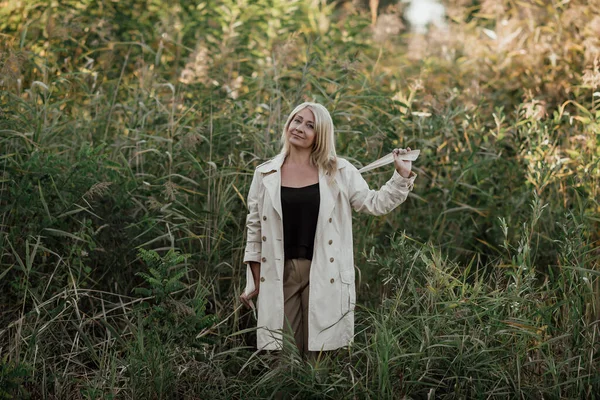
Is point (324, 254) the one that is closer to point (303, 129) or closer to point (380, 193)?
point (380, 193)

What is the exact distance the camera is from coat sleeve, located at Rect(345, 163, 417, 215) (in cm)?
379

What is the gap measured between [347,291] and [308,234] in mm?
360

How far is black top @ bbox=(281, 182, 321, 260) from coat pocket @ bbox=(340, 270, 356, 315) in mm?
207

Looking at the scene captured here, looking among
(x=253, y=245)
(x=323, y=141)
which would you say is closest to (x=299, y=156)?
(x=323, y=141)

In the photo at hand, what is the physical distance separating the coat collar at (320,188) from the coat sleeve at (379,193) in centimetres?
9

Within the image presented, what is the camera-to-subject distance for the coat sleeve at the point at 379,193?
3.79 m

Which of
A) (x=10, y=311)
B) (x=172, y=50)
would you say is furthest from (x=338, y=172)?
(x=172, y=50)

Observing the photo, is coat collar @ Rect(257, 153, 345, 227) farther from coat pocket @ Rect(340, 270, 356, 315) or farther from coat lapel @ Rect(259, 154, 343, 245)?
coat pocket @ Rect(340, 270, 356, 315)

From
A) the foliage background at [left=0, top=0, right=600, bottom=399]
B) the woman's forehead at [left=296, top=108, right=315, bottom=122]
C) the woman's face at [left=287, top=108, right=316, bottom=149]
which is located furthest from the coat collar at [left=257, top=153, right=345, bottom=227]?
the foliage background at [left=0, top=0, right=600, bottom=399]

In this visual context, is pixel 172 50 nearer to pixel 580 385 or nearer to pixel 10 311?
pixel 10 311

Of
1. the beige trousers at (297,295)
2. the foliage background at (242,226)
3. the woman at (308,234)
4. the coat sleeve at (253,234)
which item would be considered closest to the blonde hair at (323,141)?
the woman at (308,234)

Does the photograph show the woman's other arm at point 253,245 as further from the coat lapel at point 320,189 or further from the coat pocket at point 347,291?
the coat pocket at point 347,291

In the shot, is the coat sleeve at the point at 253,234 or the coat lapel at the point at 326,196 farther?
the coat sleeve at the point at 253,234

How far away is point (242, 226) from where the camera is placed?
4.86 metres
